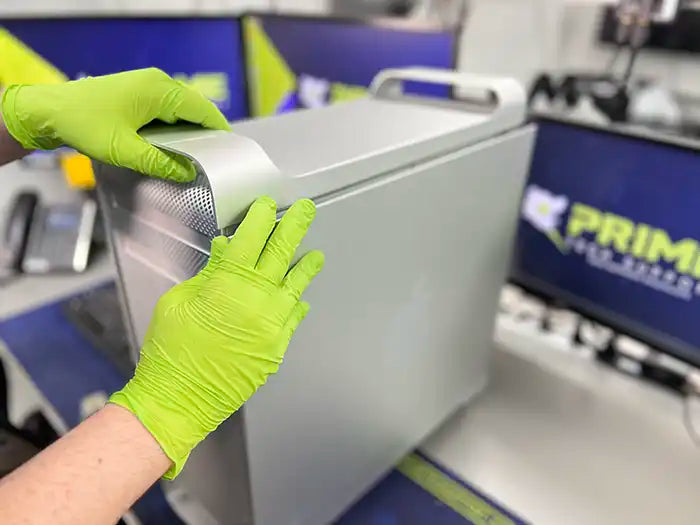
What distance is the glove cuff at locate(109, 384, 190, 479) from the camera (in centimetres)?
39

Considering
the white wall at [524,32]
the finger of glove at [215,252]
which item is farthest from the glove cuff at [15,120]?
the white wall at [524,32]

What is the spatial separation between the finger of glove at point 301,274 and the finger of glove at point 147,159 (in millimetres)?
104

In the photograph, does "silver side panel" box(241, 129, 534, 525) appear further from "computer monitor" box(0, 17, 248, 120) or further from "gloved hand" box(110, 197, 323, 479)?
"computer monitor" box(0, 17, 248, 120)

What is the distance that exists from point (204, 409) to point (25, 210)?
993 millimetres

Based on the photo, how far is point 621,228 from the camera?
0.75m

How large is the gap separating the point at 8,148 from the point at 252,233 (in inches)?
13.1

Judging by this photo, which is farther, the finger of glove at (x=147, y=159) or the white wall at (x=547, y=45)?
the white wall at (x=547, y=45)

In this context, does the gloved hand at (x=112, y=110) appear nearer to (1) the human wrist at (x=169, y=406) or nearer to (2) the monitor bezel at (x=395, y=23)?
(1) the human wrist at (x=169, y=406)

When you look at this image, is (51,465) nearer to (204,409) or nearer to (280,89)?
(204,409)

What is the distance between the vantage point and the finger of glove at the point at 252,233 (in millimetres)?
384

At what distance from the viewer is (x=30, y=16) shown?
1020 millimetres

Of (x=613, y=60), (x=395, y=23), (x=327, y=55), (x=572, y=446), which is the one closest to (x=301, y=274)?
(x=572, y=446)

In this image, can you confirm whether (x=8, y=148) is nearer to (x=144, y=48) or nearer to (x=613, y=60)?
(x=144, y=48)

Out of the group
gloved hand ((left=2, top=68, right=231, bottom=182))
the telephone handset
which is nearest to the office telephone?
the telephone handset
